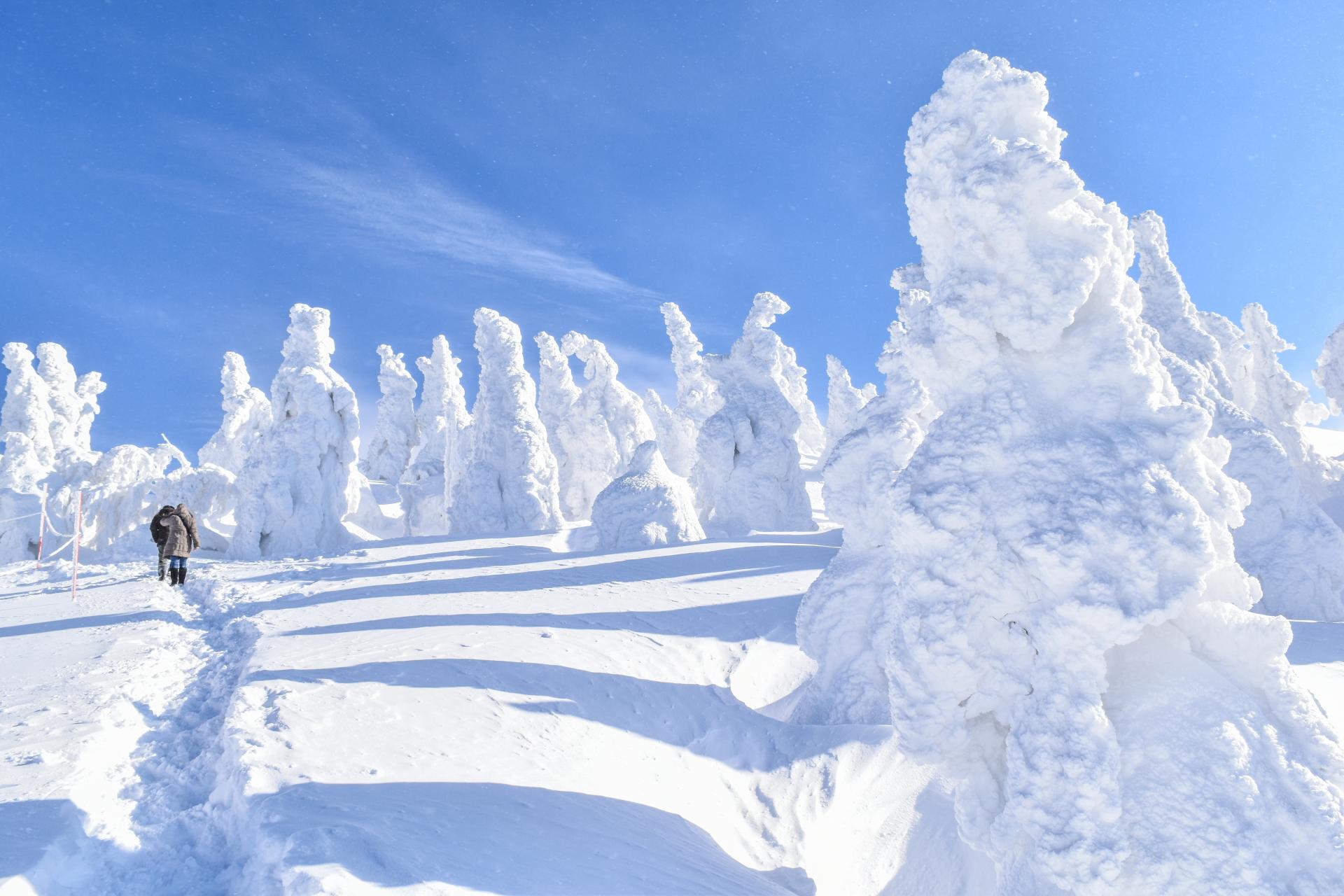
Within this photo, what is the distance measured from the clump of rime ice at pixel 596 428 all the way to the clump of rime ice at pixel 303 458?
14.1 meters

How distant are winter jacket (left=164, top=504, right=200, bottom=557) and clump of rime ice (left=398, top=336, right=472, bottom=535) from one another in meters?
15.2

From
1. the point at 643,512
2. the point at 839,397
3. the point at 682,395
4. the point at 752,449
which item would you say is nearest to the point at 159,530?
the point at 643,512

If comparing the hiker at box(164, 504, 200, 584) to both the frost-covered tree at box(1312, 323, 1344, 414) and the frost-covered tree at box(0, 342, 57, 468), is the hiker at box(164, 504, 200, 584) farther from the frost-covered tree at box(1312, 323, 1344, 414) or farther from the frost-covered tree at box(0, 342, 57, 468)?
the frost-covered tree at box(1312, 323, 1344, 414)

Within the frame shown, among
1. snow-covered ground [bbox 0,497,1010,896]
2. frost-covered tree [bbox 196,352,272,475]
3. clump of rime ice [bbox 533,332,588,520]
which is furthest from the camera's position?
frost-covered tree [bbox 196,352,272,475]

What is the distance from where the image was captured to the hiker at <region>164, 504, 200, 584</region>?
541 inches

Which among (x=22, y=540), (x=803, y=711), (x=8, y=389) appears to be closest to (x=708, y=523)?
(x=803, y=711)

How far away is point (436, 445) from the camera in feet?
157

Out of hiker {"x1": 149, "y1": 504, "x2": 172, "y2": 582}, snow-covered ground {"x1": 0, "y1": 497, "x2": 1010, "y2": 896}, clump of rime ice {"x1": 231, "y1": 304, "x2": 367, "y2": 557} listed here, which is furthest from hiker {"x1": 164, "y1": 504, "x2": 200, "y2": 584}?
clump of rime ice {"x1": 231, "y1": 304, "x2": 367, "y2": 557}

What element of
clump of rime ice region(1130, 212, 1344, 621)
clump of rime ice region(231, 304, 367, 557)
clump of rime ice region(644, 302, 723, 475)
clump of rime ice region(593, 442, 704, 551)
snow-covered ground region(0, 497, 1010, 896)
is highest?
clump of rime ice region(644, 302, 723, 475)

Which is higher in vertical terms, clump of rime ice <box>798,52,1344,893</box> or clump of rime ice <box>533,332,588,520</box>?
clump of rime ice <box>533,332,588,520</box>

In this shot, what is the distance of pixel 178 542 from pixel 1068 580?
15534mm

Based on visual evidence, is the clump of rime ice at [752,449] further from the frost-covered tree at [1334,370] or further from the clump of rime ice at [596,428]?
the frost-covered tree at [1334,370]

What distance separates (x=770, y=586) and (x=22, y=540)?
1231 inches

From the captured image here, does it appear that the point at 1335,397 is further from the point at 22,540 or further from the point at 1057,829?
the point at 22,540
